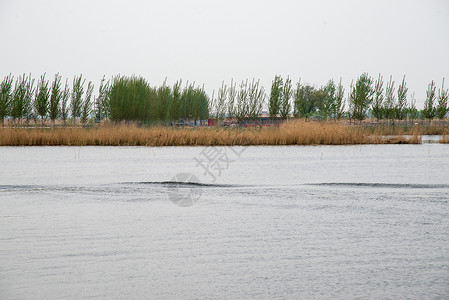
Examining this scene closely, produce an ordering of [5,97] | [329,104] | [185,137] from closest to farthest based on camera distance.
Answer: [185,137]
[5,97]
[329,104]

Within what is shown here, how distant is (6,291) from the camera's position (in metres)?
4.04

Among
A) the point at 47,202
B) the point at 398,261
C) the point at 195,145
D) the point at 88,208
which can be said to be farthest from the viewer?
the point at 195,145

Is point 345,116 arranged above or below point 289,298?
above

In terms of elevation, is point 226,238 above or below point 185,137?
below

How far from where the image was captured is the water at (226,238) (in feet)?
13.7

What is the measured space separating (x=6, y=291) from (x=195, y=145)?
68.2 ft

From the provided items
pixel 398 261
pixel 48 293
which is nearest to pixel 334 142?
pixel 398 261

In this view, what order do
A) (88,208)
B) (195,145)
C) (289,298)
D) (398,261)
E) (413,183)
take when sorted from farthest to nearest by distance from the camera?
(195,145)
(413,183)
(88,208)
(398,261)
(289,298)

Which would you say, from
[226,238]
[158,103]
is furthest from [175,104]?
[226,238]

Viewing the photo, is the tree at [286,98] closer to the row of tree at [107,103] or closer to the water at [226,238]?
the row of tree at [107,103]

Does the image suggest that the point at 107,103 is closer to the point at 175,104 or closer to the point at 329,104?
the point at 175,104

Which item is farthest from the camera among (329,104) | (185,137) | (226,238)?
(329,104)

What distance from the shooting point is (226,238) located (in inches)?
227

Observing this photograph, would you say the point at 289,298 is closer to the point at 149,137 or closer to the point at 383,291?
the point at 383,291
